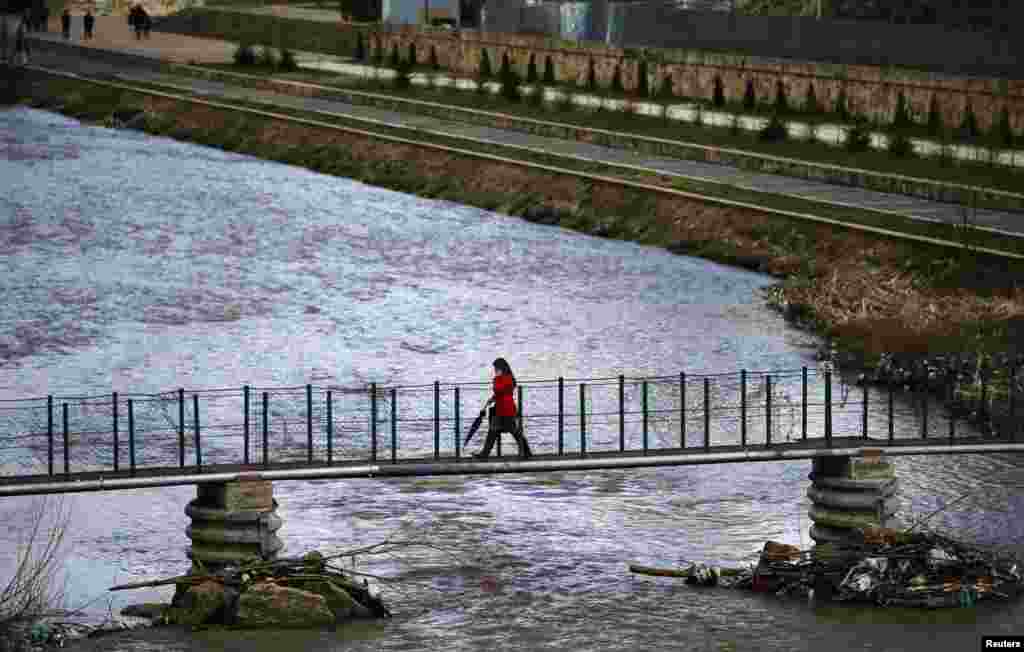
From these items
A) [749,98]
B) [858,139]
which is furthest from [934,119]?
[749,98]

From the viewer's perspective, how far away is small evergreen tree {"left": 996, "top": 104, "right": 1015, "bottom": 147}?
7181 centimetres

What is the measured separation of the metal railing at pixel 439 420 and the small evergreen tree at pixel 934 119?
26.8 m

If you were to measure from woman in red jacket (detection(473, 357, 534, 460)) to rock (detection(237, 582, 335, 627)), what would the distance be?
3.46 metres

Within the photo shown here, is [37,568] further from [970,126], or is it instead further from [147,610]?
[970,126]

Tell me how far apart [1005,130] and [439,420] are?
3425 centimetres

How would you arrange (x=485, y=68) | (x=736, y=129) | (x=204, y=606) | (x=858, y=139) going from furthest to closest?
(x=485, y=68) < (x=736, y=129) < (x=858, y=139) < (x=204, y=606)

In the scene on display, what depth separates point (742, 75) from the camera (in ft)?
285

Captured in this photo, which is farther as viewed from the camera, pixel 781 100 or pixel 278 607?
pixel 781 100

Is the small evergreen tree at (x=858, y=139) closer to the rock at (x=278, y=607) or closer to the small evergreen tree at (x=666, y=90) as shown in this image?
the small evergreen tree at (x=666, y=90)

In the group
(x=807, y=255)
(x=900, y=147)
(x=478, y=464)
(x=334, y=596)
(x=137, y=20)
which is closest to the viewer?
(x=334, y=596)

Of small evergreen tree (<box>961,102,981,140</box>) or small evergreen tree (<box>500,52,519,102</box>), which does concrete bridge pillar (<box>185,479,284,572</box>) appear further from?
small evergreen tree (<box>500,52,519,102</box>)

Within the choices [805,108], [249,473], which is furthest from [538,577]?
[805,108]

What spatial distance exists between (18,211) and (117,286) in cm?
1484

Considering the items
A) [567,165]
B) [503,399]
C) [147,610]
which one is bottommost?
[147,610]
